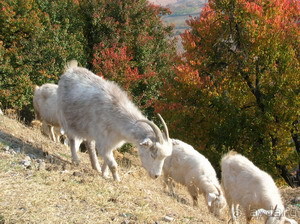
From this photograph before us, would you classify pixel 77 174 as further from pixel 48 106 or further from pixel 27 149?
pixel 48 106

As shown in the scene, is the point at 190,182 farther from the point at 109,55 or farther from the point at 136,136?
the point at 109,55

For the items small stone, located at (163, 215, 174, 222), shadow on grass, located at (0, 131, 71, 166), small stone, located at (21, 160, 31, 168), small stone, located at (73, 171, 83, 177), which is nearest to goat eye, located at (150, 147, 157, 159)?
small stone, located at (73, 171, 83, 177)

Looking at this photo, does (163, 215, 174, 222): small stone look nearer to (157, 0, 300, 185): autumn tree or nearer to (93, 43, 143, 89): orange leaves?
(157, 0, 300, 185): autumn tree

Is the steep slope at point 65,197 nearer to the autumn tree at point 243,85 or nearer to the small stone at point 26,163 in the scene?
the small stone at point 26,163

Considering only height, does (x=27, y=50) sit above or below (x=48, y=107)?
above

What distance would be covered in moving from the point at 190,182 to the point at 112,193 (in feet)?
10.1

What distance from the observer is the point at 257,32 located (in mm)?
13688

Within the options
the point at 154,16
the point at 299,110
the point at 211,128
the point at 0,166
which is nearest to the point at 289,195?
the point at 299,110

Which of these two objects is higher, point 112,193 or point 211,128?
point 112,193

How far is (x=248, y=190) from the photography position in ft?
27.5

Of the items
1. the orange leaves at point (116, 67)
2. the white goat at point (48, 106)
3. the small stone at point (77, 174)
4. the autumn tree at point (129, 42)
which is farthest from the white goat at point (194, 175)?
the autumn tree at point (129, 42)

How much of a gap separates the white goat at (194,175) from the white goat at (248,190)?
34cm

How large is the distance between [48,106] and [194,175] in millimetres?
5328

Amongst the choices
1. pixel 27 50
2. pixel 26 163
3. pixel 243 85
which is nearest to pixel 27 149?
pixel 26 163
